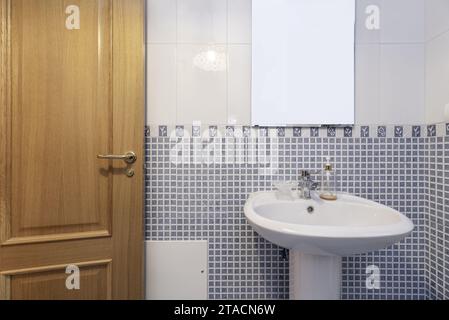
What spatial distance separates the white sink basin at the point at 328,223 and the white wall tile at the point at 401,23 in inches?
31.4

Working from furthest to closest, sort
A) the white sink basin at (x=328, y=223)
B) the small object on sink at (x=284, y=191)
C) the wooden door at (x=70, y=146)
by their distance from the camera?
the small object on sink at (x=284, y=191) < the wooden door at (x=70, y=146) < the white sink basin at (x=328, y=223)

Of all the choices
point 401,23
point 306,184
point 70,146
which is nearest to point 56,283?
point 70,146

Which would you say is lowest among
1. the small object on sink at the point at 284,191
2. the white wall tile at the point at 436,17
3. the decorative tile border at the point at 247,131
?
the small object on sink at the point at 284,191

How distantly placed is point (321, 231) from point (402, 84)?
92 centimetres

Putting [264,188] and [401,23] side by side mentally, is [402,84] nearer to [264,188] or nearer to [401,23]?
[401,23]

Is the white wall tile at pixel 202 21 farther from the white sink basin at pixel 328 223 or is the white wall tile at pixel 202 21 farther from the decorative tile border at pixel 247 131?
the white sink basin at pixel 328 223

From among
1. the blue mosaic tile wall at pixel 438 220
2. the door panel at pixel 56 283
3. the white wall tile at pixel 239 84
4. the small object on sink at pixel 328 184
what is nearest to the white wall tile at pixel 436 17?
the blue mosaic tile wall at pixel 438 220

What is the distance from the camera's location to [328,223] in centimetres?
98

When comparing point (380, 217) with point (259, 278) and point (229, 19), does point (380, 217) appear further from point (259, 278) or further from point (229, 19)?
point (229, 19)

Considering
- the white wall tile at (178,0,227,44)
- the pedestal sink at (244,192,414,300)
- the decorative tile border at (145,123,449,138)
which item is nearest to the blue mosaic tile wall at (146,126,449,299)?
the decorative tile border at (145,123,449,138)

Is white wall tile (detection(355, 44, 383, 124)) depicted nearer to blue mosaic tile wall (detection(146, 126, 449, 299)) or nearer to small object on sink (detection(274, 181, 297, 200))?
blue mosaic tile wall (detection(146, 126, 449, 299))

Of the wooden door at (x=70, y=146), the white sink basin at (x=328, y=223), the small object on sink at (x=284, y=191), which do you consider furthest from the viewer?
the small object on sink at (x=284, y=191)

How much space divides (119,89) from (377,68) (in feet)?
3.93

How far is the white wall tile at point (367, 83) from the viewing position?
3.63 ft
